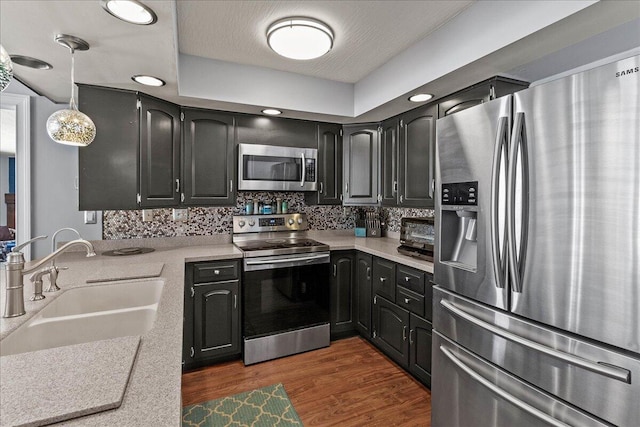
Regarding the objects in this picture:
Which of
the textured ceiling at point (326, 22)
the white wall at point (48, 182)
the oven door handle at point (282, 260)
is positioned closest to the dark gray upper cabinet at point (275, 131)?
the textured ceiling at point (326, 22)

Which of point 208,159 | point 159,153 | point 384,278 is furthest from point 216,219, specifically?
point 384,278

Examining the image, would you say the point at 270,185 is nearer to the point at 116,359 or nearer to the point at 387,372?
the point at 387,372

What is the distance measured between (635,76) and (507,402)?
1.31 meters

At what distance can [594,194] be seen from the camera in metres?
1.09

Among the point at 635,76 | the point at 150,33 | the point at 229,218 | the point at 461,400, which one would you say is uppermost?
the point at 150,33

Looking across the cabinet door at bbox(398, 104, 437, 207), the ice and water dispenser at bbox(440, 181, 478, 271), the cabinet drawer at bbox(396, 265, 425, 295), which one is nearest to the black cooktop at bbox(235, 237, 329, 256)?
the cabinet drawer at bbox(396, 265, 425, 295)

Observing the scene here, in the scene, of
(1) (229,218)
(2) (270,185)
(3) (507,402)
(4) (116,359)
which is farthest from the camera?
(1) (229,218)

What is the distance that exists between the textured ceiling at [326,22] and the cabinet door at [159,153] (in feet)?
1.71

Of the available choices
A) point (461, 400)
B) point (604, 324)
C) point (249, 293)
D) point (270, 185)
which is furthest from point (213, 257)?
point (604, 324)

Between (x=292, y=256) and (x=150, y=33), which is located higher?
(x=150, y=33)

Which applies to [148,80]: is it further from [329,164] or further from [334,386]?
[334,386]

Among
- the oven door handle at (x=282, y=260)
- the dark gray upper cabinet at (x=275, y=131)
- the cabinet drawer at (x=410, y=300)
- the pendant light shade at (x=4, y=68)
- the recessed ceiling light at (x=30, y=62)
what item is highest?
the recessed ceiling light at (x=30, y=62)

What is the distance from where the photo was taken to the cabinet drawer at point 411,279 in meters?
2.25

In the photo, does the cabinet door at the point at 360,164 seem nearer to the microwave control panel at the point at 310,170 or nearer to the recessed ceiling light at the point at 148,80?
the microwave control panel at the point at 310,170
